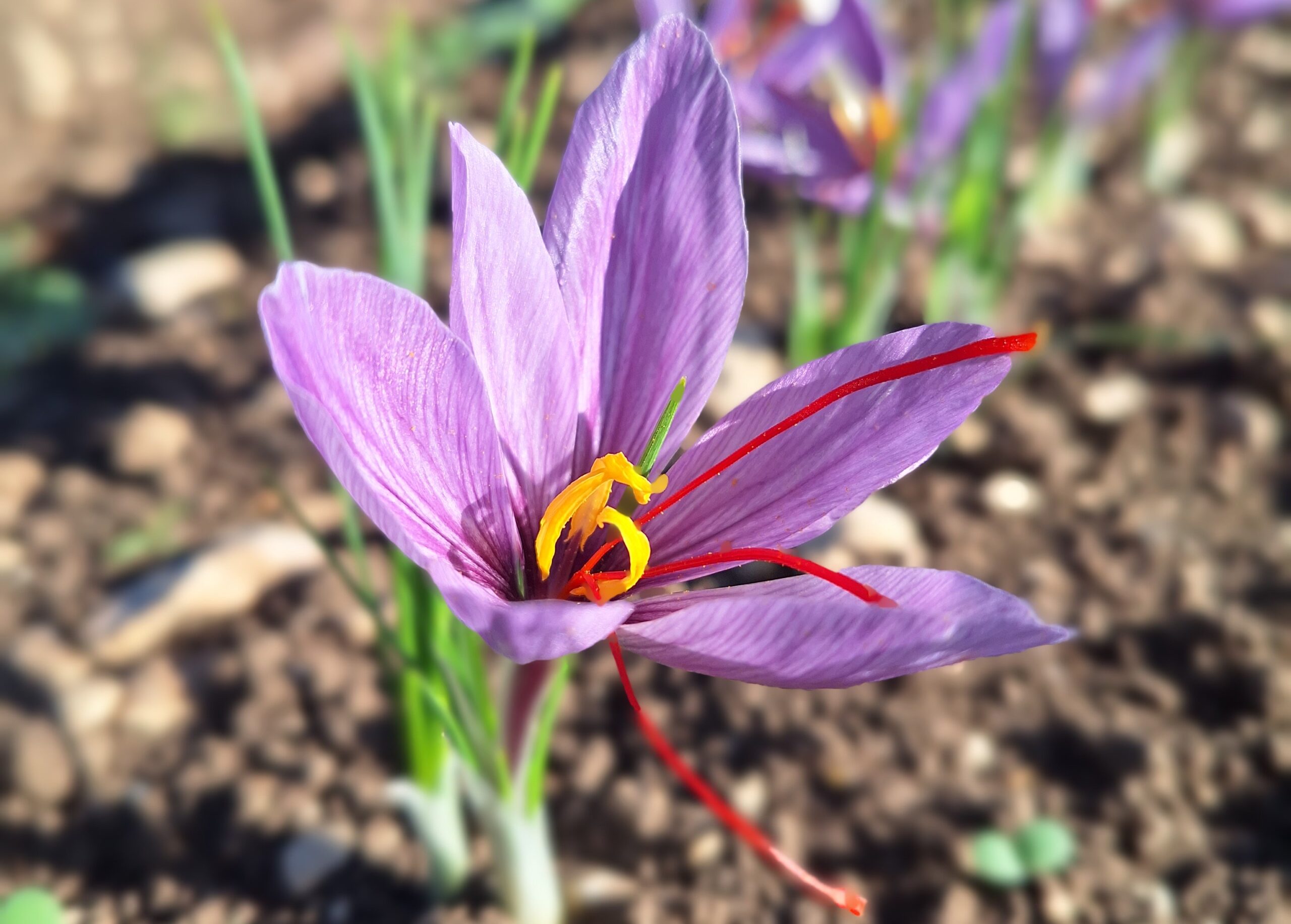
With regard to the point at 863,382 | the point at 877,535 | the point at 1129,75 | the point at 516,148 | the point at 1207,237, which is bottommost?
the point at 877,535

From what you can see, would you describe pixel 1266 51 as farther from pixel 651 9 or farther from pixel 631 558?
pixel 631 558

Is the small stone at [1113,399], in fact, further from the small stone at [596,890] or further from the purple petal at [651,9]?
the small stone at [596,890]

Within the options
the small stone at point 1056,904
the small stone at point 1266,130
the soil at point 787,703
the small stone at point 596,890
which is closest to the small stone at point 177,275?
the soil at point 787,703

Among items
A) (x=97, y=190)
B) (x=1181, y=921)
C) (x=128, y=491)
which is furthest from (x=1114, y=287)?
(x=97, y=190)

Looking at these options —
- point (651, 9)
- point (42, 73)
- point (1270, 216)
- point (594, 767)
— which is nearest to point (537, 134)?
point (651, 9)

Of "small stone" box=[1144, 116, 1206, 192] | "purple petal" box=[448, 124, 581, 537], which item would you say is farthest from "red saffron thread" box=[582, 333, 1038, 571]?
"small stone" box=[1144, 116, 1206, 192]

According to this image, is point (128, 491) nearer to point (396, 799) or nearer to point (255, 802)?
point (255, 802)
